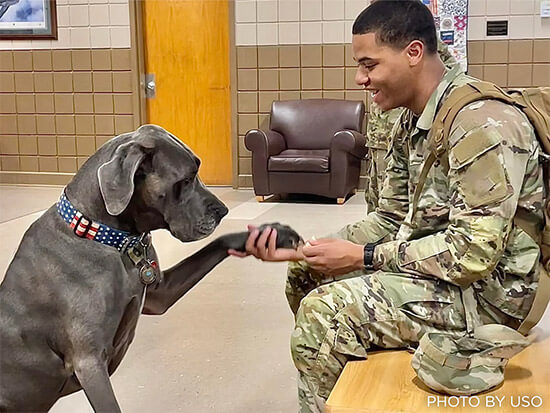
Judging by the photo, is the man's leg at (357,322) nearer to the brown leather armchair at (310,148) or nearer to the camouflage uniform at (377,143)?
the camouflage uniform at (377,143)

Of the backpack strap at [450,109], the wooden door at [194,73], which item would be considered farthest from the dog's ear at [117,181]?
the wooden door at [194,73]

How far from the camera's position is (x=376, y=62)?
172 centimetres

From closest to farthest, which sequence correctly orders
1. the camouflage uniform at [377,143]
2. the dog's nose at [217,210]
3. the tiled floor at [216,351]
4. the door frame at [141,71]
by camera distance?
the dog's nose at [217,210], the tiled floor at [216,351], the camouflage uniform at [377,143], the door frame at [141,71]

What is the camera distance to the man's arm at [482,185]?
58.9 inches

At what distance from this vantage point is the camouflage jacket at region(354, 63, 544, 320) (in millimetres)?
1502

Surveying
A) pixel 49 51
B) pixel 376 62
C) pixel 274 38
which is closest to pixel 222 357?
pixel 376 62

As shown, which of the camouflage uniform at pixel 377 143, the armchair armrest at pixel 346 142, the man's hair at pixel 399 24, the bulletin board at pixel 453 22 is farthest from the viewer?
the bulletin board at pixel 453 22

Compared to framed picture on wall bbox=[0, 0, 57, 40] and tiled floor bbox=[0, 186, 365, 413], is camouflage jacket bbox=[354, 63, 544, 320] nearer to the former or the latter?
tiled floor bbox=[0, 186, 365, 413]

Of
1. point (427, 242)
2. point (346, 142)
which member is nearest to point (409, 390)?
point (427, 242)

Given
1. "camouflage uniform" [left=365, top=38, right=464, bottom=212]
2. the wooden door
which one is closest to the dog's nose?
"camouflage uniform" [left=365, top=38, right=464, bottom=212]

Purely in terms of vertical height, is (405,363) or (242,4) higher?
→ (242,4)

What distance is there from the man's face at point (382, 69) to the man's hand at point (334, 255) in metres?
0.37

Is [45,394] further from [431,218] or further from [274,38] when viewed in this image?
[274,38]

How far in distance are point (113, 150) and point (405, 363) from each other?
0.81 metres
